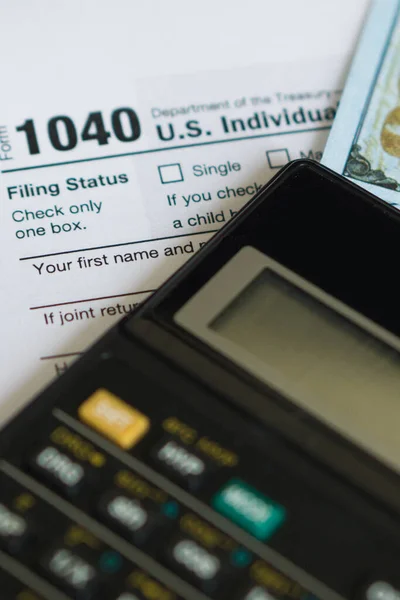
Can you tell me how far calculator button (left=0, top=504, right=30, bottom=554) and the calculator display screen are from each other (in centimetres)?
13

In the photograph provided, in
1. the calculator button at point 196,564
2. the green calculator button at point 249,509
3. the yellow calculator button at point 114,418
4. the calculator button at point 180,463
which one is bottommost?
the calculator button at point 196,564

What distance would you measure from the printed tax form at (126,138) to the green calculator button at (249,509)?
122 mm

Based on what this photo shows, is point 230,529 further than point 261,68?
No

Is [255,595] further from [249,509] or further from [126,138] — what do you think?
[126,138]

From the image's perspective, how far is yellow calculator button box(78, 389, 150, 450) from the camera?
0.34 meters

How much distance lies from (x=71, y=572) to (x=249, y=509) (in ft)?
0.26

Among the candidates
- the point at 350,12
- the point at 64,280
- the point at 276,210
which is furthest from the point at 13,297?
the point at 350,12

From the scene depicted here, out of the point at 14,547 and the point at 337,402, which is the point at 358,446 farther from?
the point at 14,547

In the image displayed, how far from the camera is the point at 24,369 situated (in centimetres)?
40

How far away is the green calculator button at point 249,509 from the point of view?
12.6 inches

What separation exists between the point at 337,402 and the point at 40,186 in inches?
9.1

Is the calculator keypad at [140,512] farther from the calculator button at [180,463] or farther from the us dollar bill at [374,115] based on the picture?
the us dollar bill at [374,115]

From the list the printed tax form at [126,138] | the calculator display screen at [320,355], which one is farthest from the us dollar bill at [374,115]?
the calculator display screen at [320,355]

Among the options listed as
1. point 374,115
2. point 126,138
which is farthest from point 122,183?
point 374,115
